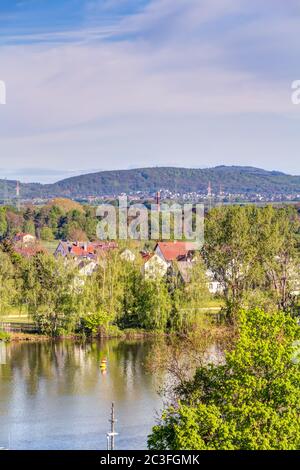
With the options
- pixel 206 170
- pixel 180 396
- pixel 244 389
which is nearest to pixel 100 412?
pixel 180 396

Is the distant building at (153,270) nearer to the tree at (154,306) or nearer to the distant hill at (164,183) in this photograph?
the tree at (154,306)

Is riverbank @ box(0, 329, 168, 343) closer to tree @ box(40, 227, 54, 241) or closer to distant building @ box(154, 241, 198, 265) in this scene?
distant building @ box(154, 241, 198, 265)

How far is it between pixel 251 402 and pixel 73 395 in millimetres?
7332

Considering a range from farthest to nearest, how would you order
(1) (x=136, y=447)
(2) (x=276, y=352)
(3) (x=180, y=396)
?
(1) (x=136, y=447) → (3) (x=180, y=396) → (2) (x=276, y=352)

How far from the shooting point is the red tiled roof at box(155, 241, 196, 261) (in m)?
32.5

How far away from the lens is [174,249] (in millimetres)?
33375

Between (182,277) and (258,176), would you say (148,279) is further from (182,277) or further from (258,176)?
(258,176)

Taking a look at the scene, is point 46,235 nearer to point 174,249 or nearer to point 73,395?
point 174,249

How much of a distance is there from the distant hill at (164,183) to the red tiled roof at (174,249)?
81761 mm

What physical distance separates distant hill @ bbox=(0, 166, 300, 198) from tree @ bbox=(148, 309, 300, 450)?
350ft

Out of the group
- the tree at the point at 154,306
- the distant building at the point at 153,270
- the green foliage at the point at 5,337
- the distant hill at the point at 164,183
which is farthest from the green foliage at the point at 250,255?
the distant hill at the point at 164,183

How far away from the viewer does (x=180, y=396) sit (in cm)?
1001

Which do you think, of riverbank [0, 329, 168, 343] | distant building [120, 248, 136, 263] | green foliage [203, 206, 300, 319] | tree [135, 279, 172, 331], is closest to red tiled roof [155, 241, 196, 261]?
distant building [120, 248, 136, 263]
